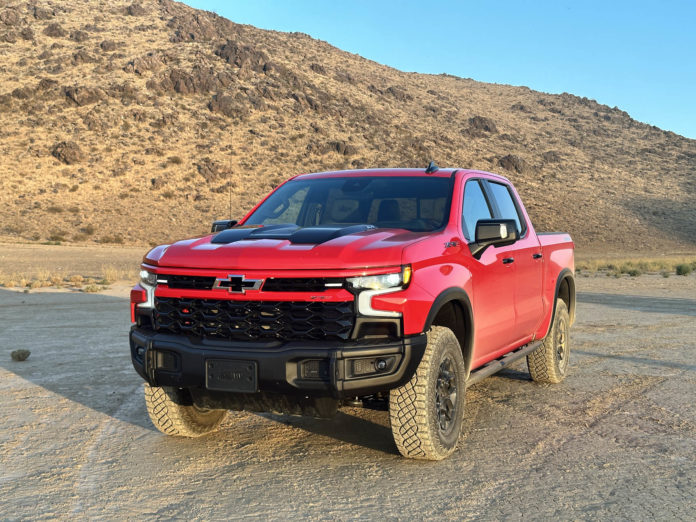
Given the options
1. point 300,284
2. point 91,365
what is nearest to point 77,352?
point 91,365

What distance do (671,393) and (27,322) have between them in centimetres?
1009

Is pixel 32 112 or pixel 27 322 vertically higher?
pixel 32 112

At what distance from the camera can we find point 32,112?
2005 inches

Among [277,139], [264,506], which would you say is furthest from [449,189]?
[277,139]

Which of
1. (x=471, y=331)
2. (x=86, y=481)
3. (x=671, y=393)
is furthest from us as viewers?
(x=671, y=393)

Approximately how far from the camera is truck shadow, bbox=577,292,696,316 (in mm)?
15641

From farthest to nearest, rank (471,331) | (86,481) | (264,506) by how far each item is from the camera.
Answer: (471,331)
(86,481)
(264,506)

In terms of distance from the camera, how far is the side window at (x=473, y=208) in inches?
232

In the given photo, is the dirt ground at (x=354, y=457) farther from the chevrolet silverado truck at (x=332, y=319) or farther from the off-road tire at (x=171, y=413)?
the chevrolet silverado truck at (x=332, y=319)

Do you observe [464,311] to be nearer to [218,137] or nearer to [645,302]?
[645,302]

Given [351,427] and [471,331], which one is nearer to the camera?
[471,331]

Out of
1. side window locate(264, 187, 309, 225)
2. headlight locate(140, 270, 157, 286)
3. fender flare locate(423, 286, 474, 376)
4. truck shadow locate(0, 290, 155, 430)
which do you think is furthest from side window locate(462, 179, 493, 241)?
truck shadow locate(0, 290, 155, 430)

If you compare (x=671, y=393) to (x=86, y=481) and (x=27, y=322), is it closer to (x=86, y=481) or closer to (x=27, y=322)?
(x=86, y=481)

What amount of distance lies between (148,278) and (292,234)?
1033 millimetres
